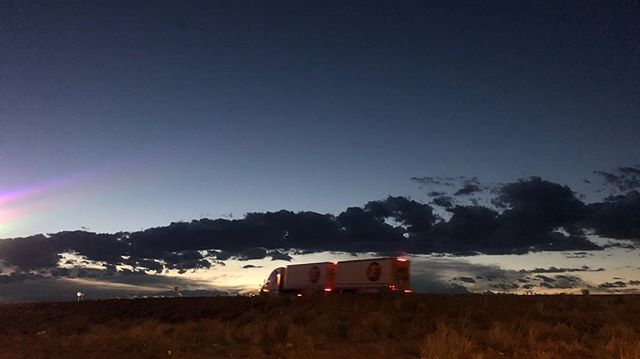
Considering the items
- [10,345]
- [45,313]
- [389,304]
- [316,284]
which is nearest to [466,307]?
[389,304]

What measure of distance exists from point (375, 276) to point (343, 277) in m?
4.21

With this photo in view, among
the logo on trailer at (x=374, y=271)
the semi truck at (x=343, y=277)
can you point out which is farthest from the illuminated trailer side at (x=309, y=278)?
the logo on trailer at (x=374, y=271)

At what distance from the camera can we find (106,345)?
2228 cm

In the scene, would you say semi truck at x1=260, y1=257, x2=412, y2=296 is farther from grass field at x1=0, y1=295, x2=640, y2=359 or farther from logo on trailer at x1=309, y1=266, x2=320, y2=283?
grass field at x1=0, y1=295, x2=640, y2=359

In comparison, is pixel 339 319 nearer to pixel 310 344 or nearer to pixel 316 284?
pixel 310 344

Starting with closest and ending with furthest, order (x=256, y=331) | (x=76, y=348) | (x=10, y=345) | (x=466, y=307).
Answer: (x=76, y=348) → (x=256, y=331) → (x=10, y=345) → (x=466, y=307)

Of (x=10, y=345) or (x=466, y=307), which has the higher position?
(x=466, y=307)

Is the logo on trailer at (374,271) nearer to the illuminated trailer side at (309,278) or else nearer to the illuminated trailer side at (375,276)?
the illuminated trailer side at (375,276)

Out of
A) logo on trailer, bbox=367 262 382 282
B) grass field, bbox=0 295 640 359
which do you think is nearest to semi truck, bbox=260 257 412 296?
logo on trailer, bbox=367 262 382 282

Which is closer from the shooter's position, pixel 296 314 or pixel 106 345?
pixel 106 345

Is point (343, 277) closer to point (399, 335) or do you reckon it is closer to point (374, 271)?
point (374, 271)

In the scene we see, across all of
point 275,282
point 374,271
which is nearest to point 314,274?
point 275,282

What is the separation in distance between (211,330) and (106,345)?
4179 millimetres

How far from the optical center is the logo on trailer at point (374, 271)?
49.2m
